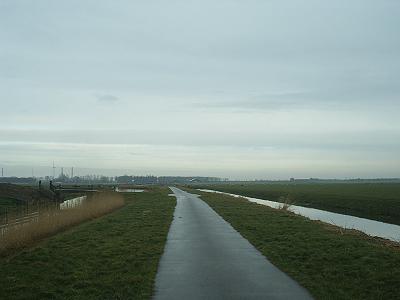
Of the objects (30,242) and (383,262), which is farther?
(30,242)

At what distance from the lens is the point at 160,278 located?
→ 9562mm

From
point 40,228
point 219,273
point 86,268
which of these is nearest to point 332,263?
point 219,273

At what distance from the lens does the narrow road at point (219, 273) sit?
26.9ft

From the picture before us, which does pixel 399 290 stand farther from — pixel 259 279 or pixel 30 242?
pixel 30 242

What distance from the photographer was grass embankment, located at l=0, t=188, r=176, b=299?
28.0 feet

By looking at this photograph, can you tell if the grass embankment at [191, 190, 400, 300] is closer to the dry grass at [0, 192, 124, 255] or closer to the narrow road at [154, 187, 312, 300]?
the narrow road at [154, 187, 312, 300]

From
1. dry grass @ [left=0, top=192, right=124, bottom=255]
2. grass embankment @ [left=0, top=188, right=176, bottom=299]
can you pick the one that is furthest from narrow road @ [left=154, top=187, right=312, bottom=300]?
dry grass @ [left=0, top=192, right=124, bottom=255]

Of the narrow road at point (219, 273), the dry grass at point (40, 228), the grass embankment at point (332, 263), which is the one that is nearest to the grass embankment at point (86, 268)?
the narrow road at point (219, 273)

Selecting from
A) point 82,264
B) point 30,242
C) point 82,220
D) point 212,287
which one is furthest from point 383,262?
point 82,220

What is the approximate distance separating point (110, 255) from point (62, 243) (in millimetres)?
A: 3065

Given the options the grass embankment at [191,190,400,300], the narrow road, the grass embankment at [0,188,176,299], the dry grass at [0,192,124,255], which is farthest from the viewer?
the dry grass at [0,192,124,255]

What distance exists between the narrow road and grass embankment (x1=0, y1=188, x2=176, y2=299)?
42 centimetres

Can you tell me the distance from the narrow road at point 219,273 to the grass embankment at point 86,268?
42 cm

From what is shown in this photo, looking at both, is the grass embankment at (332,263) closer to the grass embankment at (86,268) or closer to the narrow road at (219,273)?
the narrow road at (219,273)
